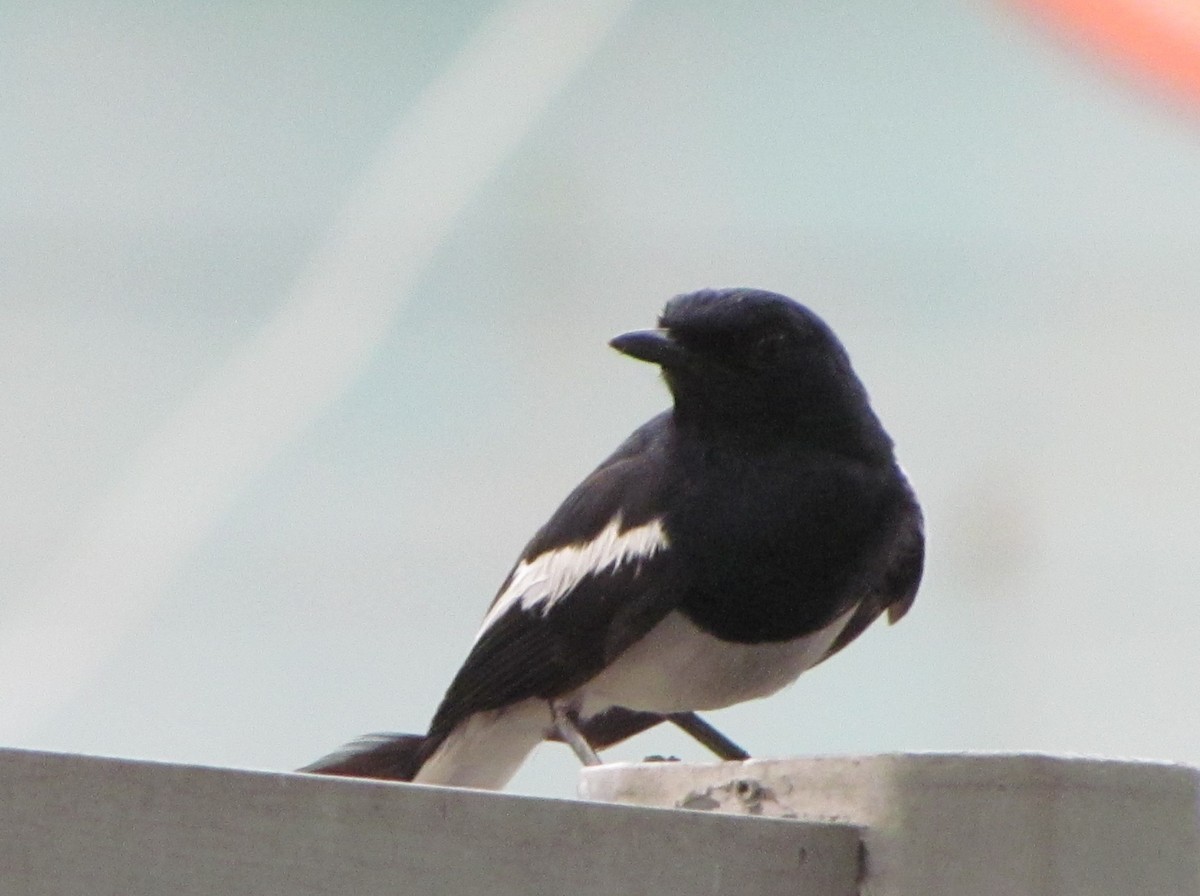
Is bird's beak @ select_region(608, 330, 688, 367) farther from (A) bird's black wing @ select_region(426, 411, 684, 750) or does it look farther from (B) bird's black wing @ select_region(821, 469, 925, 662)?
(B) bird's black wing @ select_region(821, 469, 925, 662)

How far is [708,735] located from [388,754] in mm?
428

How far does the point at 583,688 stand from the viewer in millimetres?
1999

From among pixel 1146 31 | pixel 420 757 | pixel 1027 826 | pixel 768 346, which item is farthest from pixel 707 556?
pixel 1146 31

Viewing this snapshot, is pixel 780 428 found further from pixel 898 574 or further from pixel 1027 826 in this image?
pixel 1027 826

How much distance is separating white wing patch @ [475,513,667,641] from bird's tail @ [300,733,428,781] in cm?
15

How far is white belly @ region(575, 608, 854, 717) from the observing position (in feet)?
6.41

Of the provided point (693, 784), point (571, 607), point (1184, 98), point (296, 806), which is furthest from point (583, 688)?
point (1184, 98)

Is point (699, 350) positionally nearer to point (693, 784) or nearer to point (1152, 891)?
point (693, 784)

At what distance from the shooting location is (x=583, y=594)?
194cm

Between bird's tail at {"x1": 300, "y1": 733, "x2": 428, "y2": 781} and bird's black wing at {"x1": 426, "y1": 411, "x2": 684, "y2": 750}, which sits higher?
bird's black wing at {"x1": 426, "y1": 411, "x2": 684, "y2": 750}

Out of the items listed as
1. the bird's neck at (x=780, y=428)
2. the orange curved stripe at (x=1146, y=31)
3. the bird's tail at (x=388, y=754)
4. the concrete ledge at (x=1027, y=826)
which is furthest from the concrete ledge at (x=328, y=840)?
the orange curved stripe at (x=1146, y=31)

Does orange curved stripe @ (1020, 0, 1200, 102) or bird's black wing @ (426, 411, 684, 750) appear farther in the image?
orange curved stripe @ (1020, 0, 1200, 102)

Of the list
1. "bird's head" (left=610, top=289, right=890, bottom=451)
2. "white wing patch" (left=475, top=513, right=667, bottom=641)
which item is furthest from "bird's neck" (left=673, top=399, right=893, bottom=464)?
"white wing patch" (left=475, top=513, right=667, bottom=641)

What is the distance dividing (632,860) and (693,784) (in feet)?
0.75
